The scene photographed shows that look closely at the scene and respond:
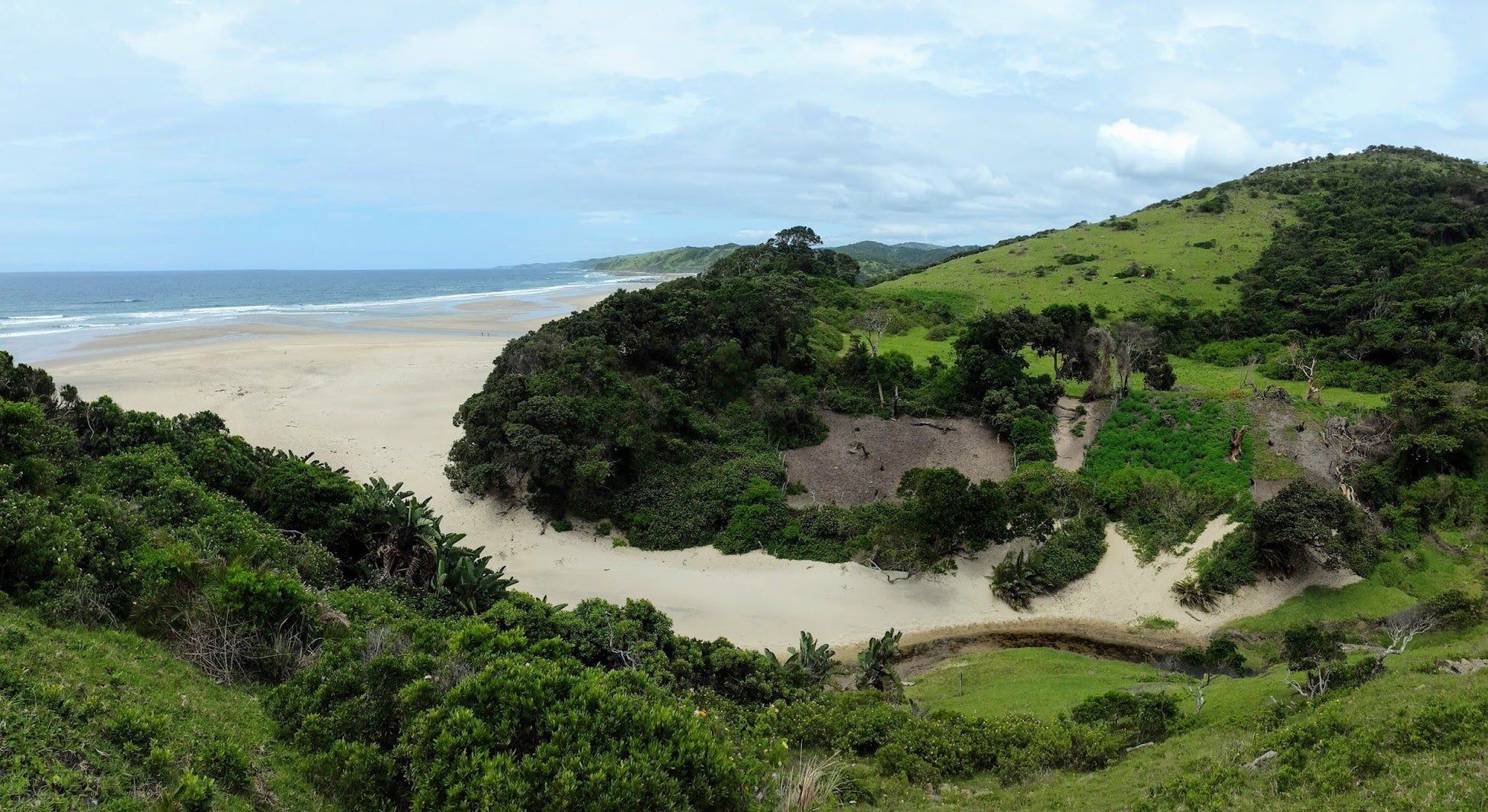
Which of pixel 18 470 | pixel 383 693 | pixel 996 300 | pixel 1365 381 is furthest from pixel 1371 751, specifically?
pixel 996 300

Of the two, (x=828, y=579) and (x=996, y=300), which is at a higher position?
(x=996, y=300)

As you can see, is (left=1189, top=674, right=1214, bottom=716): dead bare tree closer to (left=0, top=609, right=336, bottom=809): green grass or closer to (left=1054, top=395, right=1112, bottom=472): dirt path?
(left=1054, top=395, right=1112, bottom=472): dirt path

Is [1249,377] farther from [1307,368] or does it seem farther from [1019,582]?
[1019,582]

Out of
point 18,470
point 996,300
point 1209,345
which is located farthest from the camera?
point 996,300

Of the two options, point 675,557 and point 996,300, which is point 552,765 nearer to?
point 675,557

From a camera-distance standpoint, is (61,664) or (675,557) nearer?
(61,664)

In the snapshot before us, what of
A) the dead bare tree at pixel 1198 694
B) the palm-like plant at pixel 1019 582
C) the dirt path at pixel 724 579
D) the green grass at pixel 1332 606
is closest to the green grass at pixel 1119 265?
the dirt path at pixel 724 579

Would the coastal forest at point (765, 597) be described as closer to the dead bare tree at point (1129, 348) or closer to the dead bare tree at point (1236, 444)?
the dead bare tree at point (1129, 348)
